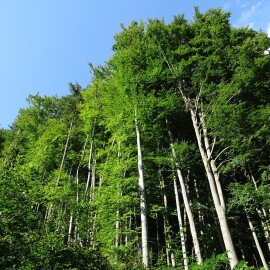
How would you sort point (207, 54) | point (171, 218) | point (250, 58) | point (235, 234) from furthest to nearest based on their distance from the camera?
point (171, 218), point (235, 234), point (207, 54), point (250, 58)

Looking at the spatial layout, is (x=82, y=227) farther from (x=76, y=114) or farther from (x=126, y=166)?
(x=76, y=114)

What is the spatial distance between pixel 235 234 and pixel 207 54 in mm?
10351

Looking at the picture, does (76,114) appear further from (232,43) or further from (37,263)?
(37,263)

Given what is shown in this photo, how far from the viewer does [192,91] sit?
528 inches

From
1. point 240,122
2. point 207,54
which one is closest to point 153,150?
point 240,122

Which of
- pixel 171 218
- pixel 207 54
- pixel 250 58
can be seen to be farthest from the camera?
pixel 171 218

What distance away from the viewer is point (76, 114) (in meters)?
20.0

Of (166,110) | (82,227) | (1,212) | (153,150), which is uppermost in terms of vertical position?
(166,110)

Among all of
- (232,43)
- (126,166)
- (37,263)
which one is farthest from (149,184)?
(37,263)

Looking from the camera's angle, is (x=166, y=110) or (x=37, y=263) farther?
(x=166, y=110)

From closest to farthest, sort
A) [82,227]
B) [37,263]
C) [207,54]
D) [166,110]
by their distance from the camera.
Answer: [37,263] → [82,227] → [166,110] → [207,54]

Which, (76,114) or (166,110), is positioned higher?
(76,114)

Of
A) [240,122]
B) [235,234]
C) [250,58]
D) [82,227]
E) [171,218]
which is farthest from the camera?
[171,218]

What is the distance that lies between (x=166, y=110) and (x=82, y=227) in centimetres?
806
